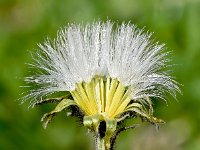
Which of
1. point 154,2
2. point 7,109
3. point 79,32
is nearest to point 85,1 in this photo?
point 154,2

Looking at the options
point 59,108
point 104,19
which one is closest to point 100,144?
point 59,108

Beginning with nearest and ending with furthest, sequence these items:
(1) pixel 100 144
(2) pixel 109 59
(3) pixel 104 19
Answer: (1) pixel 100 144, (2) pixel 109 59, (3) pixel 104 19

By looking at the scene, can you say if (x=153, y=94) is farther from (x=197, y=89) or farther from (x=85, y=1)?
(x=85, y=1)

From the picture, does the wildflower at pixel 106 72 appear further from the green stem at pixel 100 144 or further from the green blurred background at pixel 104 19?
the green blurred background at pixel 104 19

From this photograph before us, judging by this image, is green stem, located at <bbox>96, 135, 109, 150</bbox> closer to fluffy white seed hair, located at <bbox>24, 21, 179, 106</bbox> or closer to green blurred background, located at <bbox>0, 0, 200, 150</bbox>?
fluffy white seed hair, located at <bbox>24, 21, 179, 106</bbox>

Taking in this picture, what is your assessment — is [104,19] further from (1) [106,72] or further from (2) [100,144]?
(2) [100,144]

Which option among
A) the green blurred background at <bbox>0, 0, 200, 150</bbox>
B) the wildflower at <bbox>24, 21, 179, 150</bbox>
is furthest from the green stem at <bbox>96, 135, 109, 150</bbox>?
the green blurred background at <bbox>0, 0, 200, 150</bbox>
